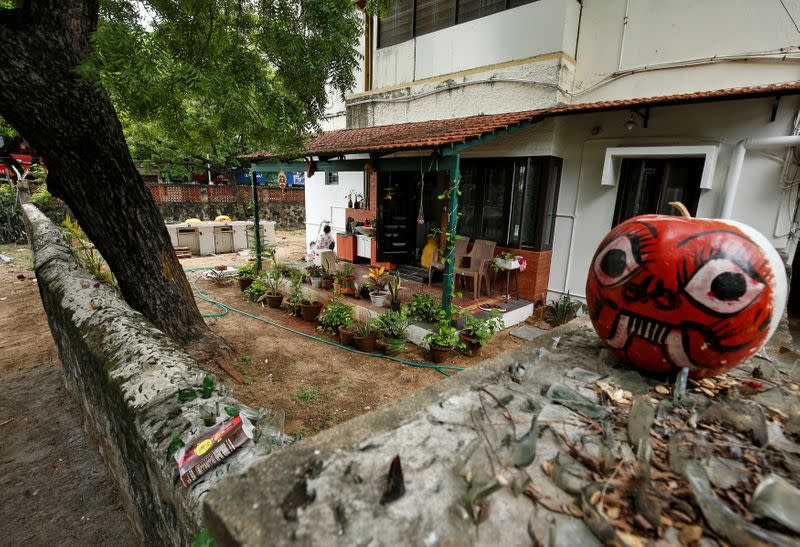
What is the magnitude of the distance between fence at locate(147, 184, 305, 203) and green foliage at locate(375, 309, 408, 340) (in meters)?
17.0

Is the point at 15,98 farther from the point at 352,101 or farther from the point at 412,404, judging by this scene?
the point at 352,101

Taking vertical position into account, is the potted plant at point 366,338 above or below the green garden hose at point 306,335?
above

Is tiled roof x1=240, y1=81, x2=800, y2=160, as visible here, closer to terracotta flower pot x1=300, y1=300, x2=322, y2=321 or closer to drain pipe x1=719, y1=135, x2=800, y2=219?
drain pipe x1=719, y1=135, x2=800, y2=219

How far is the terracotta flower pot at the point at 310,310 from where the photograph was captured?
284 inches

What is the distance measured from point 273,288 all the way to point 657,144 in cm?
815

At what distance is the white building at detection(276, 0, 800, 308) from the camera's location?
556 centimetres

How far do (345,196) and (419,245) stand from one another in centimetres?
310

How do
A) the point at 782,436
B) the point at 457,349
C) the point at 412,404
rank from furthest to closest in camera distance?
the point at 457,349 → the point at 412,404 → the point at 782,436

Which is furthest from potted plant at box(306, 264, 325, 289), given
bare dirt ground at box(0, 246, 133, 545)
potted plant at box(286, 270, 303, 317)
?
bare dirt ground at box(0, 246, 133, 545)

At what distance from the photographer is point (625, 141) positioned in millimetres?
6613

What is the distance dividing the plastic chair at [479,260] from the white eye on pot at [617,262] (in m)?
5.32

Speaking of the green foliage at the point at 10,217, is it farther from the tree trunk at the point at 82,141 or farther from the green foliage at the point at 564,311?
the green foliage at the point at 564,311

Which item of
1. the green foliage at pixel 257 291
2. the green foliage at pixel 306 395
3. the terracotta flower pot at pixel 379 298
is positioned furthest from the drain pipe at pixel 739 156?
the green foliage at pixel 257 291

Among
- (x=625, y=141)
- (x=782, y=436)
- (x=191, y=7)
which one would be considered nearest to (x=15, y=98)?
(x=191, y=7)
